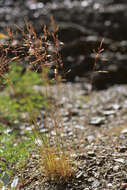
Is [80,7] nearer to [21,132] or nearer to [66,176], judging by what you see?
[21,132]

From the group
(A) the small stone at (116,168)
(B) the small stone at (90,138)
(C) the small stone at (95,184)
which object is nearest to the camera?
(C) the small stone at (95,184)

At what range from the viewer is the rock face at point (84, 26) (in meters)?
6.07

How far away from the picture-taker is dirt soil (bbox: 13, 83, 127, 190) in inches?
74.8

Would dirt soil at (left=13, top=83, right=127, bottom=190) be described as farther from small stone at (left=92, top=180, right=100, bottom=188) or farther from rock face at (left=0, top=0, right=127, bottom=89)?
rock face at (left=0, top=0, right=127, bottom=89)

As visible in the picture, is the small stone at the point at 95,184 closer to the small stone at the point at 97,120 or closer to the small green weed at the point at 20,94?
the small stone at the point at 97,120

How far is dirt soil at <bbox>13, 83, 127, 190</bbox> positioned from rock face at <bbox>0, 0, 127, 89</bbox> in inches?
54.0

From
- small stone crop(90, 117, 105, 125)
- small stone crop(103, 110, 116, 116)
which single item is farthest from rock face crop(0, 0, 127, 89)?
small stone crop(90, 117, 105, 125)

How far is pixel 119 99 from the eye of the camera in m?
4.75

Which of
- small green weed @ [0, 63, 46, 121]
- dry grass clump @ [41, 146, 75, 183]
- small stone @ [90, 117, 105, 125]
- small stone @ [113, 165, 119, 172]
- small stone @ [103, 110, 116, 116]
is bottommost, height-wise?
small stone @ [103, 110, 116, 116]

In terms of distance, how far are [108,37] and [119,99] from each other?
8.78ft

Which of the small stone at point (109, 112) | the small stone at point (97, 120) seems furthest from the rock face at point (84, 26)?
the small stone at point (97, 120)

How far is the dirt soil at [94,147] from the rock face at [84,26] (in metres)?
1.37

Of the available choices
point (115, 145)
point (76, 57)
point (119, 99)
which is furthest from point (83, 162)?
point (76, 57)

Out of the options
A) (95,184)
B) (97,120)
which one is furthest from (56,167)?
(97,120)
